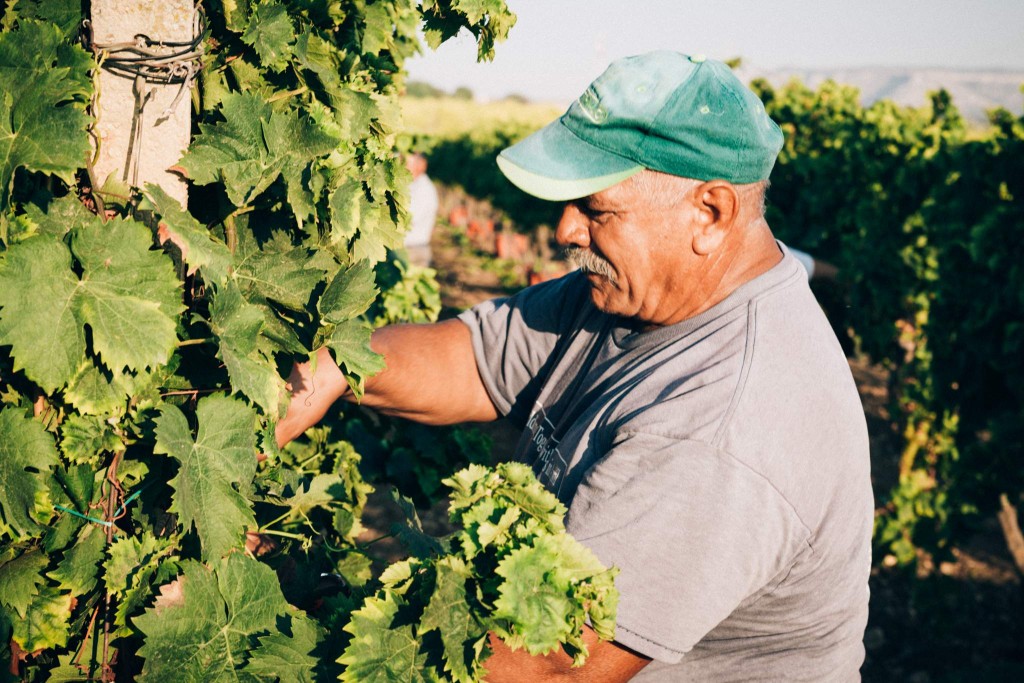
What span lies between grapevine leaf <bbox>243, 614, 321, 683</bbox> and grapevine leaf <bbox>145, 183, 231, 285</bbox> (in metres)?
0.71

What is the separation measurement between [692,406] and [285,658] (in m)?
0.94

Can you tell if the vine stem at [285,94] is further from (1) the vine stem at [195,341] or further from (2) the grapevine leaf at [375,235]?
(1) the vine stem at [195,341]

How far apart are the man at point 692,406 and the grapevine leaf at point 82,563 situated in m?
0.48

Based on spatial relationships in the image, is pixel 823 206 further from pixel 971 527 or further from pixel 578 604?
pixel 578 604

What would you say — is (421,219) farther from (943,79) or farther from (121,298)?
(943,79)

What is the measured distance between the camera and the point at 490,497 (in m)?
1.45

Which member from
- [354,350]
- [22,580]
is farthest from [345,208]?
[22,580]

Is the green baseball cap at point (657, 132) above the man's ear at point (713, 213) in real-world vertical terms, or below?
above

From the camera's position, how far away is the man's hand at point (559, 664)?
149 cm

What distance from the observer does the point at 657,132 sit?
1795mm

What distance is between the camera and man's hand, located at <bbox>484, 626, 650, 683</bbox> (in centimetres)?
149

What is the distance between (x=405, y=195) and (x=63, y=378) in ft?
Result: 2.90

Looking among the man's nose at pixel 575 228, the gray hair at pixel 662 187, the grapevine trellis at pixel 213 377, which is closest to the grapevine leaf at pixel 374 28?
the grapevine trellis at pixel 213 377

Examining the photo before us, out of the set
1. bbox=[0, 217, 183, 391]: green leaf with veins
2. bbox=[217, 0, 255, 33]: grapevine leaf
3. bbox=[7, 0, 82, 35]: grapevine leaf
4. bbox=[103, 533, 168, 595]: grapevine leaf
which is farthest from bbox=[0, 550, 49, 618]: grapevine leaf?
bbox=[217, 0, 255, 33]: grapevine leaf
